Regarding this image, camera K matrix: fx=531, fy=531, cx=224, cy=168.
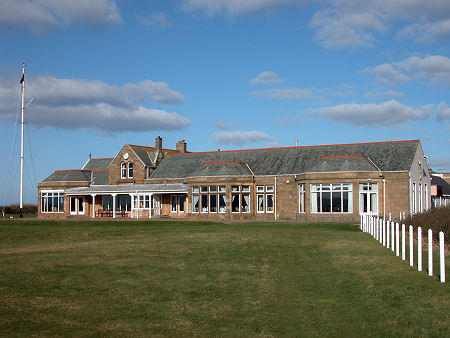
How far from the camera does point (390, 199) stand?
37.8m

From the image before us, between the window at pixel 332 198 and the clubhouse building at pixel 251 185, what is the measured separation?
7 cm

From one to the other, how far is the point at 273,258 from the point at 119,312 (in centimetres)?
822

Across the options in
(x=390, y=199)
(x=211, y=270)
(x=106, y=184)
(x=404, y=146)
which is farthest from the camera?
(x=106, y=184)

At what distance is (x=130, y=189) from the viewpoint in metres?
47.2

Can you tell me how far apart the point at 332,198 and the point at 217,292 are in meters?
27.5

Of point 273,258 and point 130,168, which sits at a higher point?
point 130,168

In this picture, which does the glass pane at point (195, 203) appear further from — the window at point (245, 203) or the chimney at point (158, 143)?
the chimney at point (158, 143)

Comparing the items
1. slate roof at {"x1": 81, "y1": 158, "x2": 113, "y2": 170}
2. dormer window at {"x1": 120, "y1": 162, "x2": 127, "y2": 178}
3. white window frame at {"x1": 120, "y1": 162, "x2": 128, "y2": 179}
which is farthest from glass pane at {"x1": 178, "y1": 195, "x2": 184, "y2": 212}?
slate roof at {"x1": 81, "y1": 158, "x2": 113, "y2": 170}

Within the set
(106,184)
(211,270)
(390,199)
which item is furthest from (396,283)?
(106,184)

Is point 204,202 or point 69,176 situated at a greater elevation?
point 69,176

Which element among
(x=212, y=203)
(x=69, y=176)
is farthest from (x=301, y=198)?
(x=69, y=176)

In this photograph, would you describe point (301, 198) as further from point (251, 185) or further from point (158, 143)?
point (158, 143)

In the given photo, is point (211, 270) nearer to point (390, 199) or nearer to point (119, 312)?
point (119, 312)

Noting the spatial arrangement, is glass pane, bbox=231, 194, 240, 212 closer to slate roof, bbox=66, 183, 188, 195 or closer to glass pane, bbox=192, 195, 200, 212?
glass pane, bbox=192, 195, 200, 212
